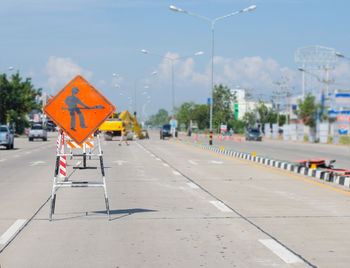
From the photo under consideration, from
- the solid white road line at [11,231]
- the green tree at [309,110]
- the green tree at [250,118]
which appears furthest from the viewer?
the green tree at [250,118]

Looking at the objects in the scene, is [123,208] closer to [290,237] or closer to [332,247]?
[290,237]

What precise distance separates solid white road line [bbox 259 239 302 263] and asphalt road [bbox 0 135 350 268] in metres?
0.01

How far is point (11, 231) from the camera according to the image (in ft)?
28.2

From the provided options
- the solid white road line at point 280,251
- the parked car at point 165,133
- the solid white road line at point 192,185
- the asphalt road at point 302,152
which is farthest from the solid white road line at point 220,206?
the parked car at point 165,133

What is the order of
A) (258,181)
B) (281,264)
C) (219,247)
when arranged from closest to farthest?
(281,264), (219,247), (258,181)

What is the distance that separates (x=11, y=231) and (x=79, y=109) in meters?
2.40

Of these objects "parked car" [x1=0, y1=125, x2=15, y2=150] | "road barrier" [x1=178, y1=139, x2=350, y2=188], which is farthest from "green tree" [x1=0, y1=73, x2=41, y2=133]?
"road barrier" [x1=178, y1=139, x2=350, y2=188]

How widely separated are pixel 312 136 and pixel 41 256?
203 feet

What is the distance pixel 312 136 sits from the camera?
2633 inches

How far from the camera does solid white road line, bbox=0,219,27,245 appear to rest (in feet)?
26.3

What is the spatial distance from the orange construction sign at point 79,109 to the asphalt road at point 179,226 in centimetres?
140

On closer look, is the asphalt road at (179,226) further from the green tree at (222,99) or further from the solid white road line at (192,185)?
the green tree at (222,99)

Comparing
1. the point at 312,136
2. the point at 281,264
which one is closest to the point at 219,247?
the point at 281,264

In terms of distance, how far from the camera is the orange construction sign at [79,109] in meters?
10.1
